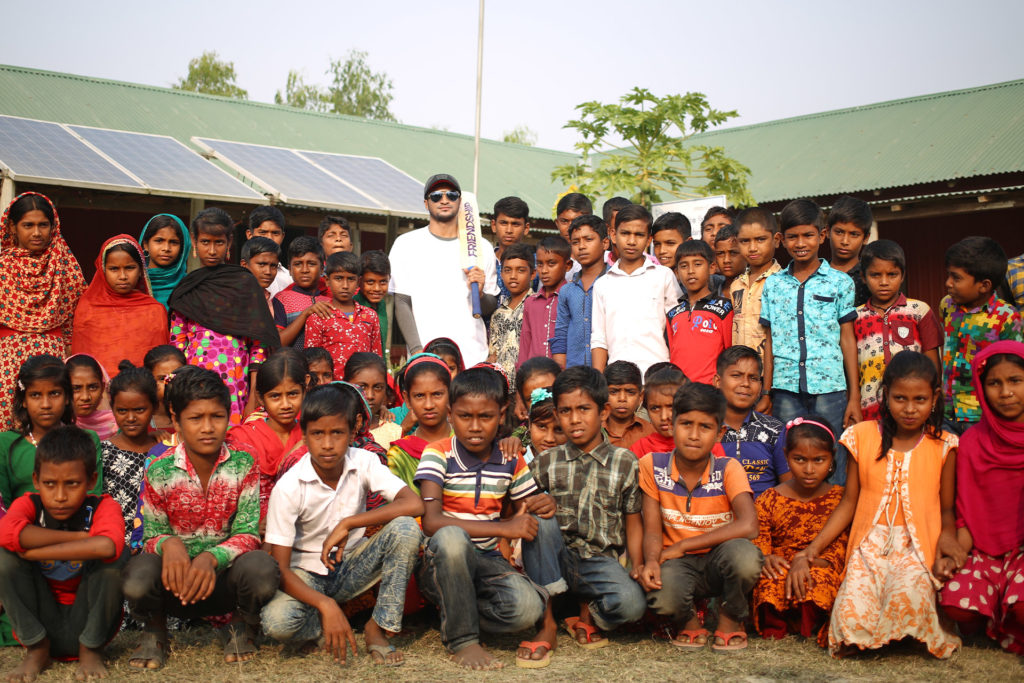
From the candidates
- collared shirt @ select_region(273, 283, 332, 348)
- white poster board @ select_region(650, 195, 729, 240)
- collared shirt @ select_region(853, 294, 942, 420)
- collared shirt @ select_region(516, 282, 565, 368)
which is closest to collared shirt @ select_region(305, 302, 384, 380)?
collared shirt @ select_region(273, 283, 332, 348)

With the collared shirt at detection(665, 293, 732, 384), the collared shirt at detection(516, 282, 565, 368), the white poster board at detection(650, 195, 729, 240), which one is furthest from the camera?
the white poster board at detection(650, 195, 729, 240)

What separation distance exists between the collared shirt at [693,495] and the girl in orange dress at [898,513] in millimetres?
386

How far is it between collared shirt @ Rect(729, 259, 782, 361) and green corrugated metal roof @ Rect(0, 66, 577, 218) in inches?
378

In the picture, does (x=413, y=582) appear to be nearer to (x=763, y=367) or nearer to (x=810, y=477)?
(x=810, y=477)

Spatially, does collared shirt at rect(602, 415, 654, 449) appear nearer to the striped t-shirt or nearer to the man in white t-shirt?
the striped t-shirt

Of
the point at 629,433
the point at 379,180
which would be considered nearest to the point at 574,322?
the point at 629,433

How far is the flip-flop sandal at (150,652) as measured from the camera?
3.49 m

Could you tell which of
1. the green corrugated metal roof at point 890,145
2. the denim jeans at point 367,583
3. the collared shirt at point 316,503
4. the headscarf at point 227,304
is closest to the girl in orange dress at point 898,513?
the denim jeans at point 367,583

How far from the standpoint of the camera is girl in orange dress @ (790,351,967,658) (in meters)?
3.66

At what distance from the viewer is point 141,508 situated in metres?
4.09

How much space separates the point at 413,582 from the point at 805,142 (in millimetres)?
14628

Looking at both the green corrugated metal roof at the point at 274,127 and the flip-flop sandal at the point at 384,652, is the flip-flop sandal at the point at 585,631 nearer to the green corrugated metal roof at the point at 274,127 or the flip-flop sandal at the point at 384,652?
the flip-flop sandal at the point at 384,652

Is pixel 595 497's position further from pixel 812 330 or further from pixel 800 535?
pixel 812 330

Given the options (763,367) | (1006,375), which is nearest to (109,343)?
(763,367)
